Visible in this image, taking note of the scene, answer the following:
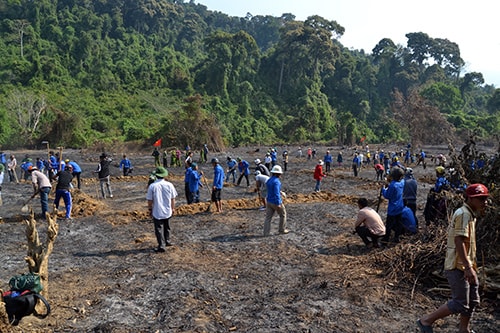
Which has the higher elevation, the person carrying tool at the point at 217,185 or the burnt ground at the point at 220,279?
the person carrying tool at the point at 217,185

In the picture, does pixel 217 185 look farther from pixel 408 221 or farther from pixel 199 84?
pixel 199 84

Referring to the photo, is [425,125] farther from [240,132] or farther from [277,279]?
[277,279]

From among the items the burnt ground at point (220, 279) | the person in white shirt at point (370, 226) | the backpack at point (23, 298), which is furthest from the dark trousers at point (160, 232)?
the person in white shirt at point (370, 226)

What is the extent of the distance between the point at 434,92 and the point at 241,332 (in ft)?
250

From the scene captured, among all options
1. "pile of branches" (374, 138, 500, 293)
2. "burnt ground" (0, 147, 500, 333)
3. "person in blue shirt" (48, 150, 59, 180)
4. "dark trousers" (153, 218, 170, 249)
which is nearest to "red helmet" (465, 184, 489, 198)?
"burnt ground" (0, 147, 500, 333)

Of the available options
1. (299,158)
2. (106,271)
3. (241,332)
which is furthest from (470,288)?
(299,158)

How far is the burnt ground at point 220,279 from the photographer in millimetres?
5164

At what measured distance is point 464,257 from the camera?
4176 mm

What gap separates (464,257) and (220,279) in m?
3.69

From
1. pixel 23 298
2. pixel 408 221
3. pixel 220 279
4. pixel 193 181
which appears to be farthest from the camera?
pixel 193 181

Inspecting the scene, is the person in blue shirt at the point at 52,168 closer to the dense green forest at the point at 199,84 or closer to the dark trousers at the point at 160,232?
the dark trousers at the point at 160,232

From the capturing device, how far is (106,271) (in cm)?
691

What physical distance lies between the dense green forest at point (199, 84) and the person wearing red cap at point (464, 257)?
35.6m

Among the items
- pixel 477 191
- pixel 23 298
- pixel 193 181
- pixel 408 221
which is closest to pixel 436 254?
pixel 408 221
